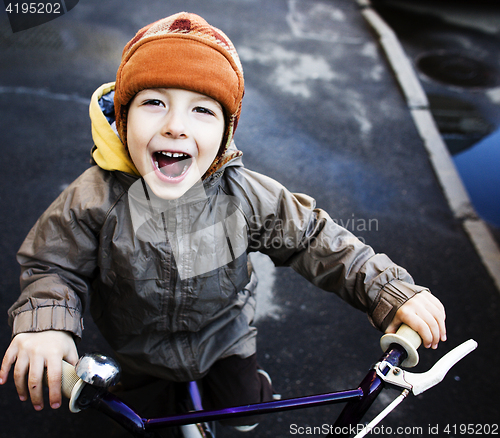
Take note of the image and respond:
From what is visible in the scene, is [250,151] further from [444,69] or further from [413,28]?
[413,28]

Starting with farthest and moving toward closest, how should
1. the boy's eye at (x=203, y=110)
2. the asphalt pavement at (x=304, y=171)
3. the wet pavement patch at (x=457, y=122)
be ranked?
the wet pavement patch at (x=457, y=122) < the asphalt pavement at (x=304, y=171) < the boy's eye at (x=203, y=110)

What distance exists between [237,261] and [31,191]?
7.90 feet

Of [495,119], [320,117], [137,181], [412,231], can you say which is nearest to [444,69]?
[495,119]

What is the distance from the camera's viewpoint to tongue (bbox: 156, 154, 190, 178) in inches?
55.6

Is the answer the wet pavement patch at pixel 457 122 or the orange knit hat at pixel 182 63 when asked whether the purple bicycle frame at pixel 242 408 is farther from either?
the wet pavement patch at pixel 457 122

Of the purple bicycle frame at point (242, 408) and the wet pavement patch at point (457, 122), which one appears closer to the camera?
the purple bicycle frame at point (242, 408)

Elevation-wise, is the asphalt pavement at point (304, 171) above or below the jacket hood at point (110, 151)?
below

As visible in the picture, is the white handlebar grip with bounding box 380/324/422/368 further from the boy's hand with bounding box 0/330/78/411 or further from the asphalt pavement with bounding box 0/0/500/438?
the asphalt pavement with bounding box 0/0/500/438

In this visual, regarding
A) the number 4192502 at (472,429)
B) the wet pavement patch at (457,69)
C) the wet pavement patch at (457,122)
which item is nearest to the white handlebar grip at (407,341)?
the number 4192502 at (472,429)

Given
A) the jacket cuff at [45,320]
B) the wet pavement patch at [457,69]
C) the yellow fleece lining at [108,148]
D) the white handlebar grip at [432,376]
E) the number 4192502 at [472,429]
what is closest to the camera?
the white handlebar grip at [432,376]

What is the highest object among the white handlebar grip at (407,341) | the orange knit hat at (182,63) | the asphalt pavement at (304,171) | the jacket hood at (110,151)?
the orange knit hat at (182,63)

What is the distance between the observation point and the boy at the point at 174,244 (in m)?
1.29

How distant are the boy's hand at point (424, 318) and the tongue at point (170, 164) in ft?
2.70

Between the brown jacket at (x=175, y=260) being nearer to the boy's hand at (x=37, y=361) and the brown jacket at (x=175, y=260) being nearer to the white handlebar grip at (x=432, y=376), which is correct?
the boy's hand at (x=37, y=361)
